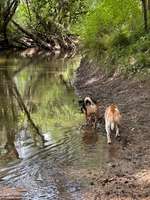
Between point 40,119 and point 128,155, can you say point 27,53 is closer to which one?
point 40,119

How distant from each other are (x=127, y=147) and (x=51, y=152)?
5.29ft

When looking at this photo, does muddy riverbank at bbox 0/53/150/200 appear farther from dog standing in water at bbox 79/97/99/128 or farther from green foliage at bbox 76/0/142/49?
green foliage at bbox 76/0/142/49

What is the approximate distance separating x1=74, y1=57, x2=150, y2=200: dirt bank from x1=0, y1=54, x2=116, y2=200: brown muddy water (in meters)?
0.26

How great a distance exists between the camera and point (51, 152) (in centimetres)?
1088

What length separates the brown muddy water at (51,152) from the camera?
8.31m

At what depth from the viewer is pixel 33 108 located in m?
17.5

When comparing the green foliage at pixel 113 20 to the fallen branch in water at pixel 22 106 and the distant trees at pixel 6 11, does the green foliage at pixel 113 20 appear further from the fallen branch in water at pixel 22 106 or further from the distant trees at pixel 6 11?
the distant trees at pixel 6 11

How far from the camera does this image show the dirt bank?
778 centimetres

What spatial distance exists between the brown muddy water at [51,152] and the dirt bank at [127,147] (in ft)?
0.86

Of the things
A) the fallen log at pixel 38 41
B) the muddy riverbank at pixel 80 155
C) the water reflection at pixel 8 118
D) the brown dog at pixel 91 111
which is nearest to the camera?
the muddy riverbank at pixel 80 155

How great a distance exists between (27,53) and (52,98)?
31.4 metres

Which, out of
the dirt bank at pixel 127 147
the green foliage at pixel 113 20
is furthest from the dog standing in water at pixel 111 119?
the green foliage at pixel 113 20

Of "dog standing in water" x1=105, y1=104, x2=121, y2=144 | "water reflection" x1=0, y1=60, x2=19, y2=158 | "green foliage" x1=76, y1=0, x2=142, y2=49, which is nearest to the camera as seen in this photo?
"dog standing in water" x1=105, y1=104, x2=121, y2=144

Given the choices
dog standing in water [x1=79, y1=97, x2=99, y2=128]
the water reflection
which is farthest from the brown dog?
the water reflection
